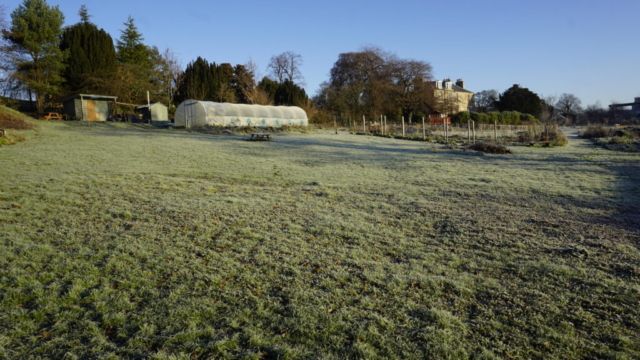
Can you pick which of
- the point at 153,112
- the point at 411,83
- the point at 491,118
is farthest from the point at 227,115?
the point at 491,118

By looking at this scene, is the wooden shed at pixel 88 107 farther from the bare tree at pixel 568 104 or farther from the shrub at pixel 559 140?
the bare tree at pixel 568 104

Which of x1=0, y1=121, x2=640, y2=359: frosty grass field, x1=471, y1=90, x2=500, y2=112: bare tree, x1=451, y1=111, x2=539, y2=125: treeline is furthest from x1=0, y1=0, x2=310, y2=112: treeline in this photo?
x1=471, y1=90, x2=500, y2=112: bare tree

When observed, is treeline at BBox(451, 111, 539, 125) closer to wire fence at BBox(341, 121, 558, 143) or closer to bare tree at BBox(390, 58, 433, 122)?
bare tree at BBox(390, 58, 433, 122)

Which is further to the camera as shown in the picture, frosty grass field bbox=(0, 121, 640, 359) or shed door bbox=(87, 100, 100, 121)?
shed door bbox=(87, 100, 100, 121)

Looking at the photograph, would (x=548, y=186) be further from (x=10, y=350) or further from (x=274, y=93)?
A: (x=274, y=93)

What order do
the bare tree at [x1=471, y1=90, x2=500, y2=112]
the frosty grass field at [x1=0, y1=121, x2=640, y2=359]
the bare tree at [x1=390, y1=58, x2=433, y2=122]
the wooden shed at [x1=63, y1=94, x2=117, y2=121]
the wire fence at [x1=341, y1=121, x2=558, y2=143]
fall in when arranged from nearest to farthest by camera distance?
the frosty grass field at [x1=0, y1=121, x2=640, y2=359]
the wire fence at [x1=341, y1=121, x2=558, y2=143]
the wooden shed at [x1=63, y1=94, x2=117, y2=121]
the bare tree at [x1=390, y1=58, x2=433, y2=122]
the bare tree at [x1=471, y1=90, x2=500, y2=112]

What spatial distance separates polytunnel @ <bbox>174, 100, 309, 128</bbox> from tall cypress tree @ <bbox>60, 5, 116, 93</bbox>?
11508mm

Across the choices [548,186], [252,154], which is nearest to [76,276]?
[548,186]

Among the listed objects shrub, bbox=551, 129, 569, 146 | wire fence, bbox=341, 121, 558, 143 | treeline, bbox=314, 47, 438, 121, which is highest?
treeline, bbox=314, 47, 438, 121

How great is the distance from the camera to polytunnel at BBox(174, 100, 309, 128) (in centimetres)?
2789

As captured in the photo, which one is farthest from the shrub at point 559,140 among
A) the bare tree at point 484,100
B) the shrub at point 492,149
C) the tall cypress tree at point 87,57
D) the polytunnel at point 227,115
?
the bare tree at point 484,100

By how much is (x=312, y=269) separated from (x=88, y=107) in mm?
32032

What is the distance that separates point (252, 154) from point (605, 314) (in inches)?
526

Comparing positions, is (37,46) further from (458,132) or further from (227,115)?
(458,132)
